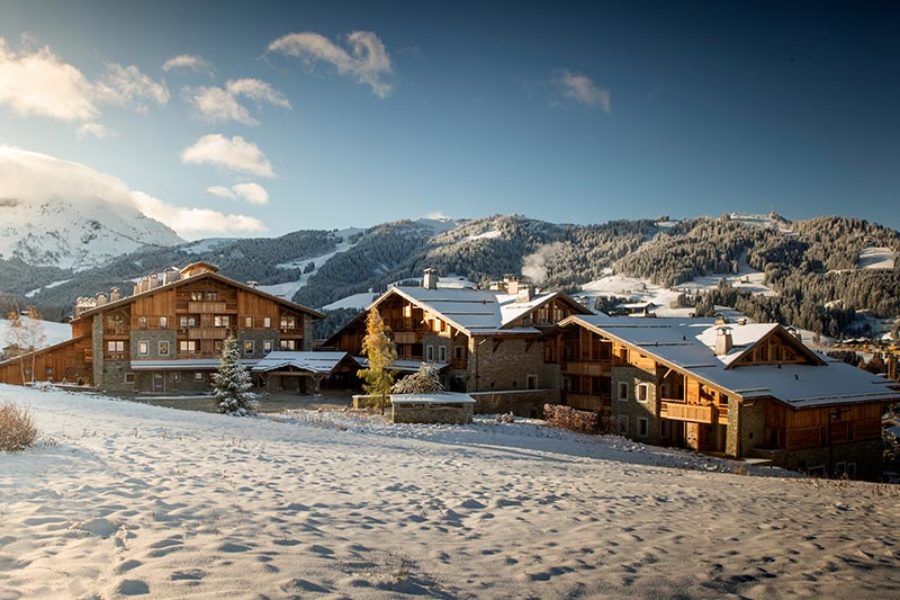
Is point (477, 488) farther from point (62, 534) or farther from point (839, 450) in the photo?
point (839, 450)

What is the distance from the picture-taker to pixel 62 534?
23.5 feet

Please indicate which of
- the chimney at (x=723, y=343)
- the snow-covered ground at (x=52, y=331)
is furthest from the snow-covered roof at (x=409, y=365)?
the snow-covered ground at (x=52, y=331)

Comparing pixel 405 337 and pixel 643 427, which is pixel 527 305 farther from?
pixel 643 427

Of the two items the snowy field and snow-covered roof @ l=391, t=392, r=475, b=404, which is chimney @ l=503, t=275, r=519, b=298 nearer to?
snow-covered roof @ l=391, t=392, r=475, b=404

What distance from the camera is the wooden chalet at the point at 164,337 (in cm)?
4634

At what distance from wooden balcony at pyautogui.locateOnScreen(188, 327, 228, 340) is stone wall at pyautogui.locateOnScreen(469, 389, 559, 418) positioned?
21733mm

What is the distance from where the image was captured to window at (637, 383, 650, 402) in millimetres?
34469

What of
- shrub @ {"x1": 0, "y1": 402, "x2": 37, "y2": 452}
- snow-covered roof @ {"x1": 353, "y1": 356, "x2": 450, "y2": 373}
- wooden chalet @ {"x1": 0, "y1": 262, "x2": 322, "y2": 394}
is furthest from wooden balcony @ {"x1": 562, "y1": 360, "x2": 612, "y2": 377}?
shrub @ {"x1": 0, "y1": 402, "x2": 37, "y2": 452}

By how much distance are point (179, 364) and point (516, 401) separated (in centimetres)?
2547

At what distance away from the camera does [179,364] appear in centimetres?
4709

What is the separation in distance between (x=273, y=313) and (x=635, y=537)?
4525cm

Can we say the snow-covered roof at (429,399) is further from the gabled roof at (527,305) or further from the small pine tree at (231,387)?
the gabled roof at (527,305)

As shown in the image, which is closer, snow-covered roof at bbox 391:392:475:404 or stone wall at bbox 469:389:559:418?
snow-covered roof at bbox 391:392:475:404

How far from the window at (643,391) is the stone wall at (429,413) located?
1040cm
